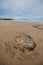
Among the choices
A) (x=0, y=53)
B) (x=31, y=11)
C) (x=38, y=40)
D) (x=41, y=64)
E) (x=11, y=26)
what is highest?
(x=31, y=11)

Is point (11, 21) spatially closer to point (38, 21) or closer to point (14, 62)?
point (38, 21)

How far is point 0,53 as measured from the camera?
4.63 feet

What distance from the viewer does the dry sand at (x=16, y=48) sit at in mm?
1408

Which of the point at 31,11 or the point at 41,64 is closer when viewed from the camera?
the point at 41,64

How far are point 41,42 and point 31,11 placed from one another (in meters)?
0.38

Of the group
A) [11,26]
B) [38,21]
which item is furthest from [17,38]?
[38,21]

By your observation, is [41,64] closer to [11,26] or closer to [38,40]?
[38,40]

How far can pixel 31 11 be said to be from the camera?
1.62 m

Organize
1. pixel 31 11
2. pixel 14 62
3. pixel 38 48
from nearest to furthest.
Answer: pixel 14 62, pixel 38 48, pixel 31 11

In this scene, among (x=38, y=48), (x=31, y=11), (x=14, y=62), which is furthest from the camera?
(x=31, y=11)

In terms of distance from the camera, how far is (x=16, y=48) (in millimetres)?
1472

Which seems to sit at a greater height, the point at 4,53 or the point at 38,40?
the point at 38,40

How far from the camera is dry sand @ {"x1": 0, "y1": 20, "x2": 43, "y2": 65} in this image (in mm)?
1408

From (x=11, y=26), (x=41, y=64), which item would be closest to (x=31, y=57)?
(x=41, y=64)
